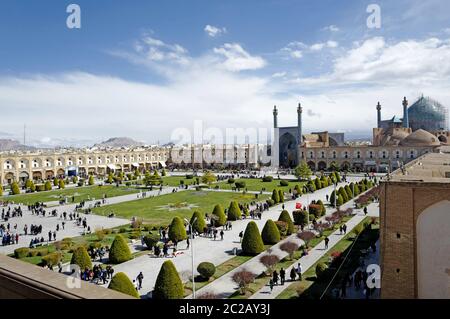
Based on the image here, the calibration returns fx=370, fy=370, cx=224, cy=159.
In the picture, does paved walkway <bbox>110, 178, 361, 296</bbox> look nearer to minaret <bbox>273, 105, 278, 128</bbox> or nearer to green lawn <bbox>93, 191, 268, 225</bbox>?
green lawn <bbox>93, 191, 268, 225</bbox>

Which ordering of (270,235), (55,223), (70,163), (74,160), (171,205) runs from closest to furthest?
(270,235), (55,223), (171,205), (70,163), (74,160)

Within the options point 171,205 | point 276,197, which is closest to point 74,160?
point 171,205

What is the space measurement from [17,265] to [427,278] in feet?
34.7

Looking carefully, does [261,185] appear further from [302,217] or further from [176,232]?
[176,232]

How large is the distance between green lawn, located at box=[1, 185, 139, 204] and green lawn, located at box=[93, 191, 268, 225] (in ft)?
26.0

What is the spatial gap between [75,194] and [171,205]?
57.7 ft

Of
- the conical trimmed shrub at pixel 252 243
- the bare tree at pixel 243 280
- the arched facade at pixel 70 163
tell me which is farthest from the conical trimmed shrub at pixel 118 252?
the arched facade at pixel 70 163

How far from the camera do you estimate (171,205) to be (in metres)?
36.3

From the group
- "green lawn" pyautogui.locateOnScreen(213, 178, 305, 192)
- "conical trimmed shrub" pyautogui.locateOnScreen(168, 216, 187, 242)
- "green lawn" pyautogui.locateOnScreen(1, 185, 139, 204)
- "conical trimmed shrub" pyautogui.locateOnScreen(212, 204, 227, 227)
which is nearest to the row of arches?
"green lawn" pyautogui.locateOnScreen(1, 185, 139, 204)

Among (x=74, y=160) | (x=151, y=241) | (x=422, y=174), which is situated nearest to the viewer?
(x=422, y=174)

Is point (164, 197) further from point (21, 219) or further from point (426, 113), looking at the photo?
point (426, 113)

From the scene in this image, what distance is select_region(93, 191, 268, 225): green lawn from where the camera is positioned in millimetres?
31906

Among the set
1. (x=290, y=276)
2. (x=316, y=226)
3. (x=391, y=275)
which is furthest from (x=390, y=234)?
(x=316, y=226)

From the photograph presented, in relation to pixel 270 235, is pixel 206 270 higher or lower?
lower
